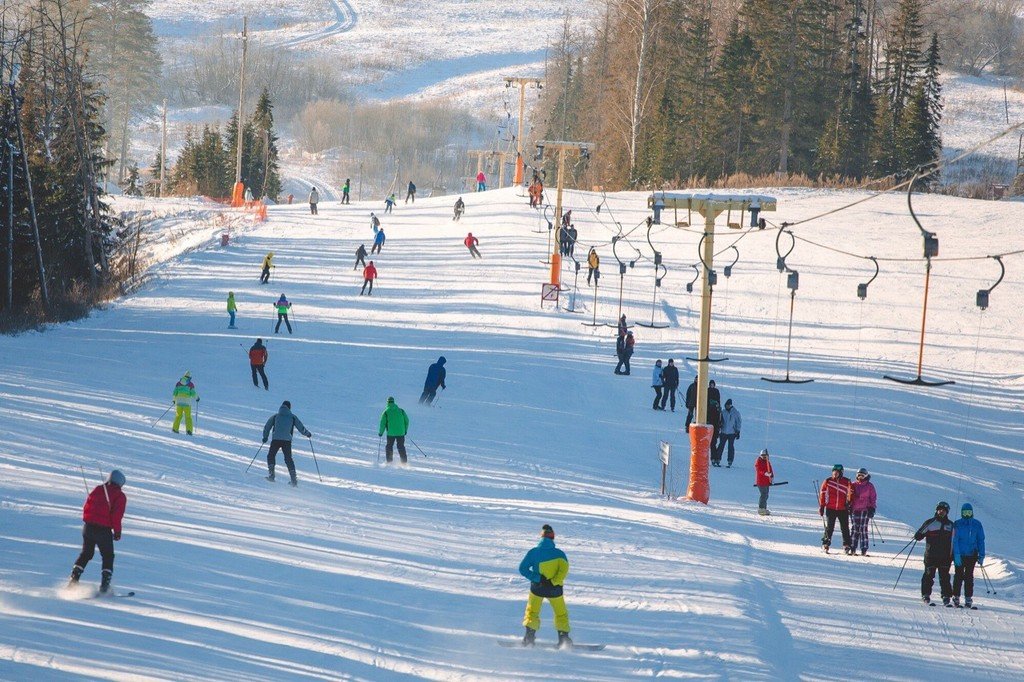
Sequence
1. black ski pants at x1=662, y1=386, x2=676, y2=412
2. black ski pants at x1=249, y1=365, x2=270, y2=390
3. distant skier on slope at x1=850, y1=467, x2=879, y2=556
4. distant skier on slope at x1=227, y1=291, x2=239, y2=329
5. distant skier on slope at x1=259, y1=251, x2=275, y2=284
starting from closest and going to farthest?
distant skier on slope at x1=850, y1=467, x2=879, y2=556, black ski pants at x1=249, y1=365, x2=270, y2=390, black ski pants at x1=662, y1=386, x2=676, y2=412, distant skier on slope at x1=227, y1=291, x2=239, y2=329, distant skier on slope at x1=259, y1=251, x2=275, y2=284

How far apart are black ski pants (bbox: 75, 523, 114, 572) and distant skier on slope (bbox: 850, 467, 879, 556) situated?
9486 millimetres

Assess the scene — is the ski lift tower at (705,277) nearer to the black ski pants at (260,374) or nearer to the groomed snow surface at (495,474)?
the groomed snow surface at (495,474)

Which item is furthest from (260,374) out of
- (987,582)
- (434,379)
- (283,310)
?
(987,582)

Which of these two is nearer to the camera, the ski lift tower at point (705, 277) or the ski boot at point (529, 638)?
the ski boot at point (529, 638)

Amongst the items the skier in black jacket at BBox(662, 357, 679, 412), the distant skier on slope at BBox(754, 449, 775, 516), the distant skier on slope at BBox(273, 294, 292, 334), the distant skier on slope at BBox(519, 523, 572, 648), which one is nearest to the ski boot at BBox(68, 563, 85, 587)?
the distant skier on slope at BBox(519, 523, 572, 648)

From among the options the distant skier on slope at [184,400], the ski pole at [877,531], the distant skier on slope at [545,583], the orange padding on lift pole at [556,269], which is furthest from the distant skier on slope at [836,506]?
the orange padding on lift pole at [556,269]

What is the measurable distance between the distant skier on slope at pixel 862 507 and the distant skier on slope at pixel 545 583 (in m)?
6.07

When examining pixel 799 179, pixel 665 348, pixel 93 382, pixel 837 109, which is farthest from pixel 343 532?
pixel 837 109

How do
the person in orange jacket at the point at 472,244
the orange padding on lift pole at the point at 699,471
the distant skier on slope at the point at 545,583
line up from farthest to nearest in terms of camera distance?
the person in orange jacket at the point at 472,244
the orange padding on lift pole at the point at 699,471
the distant skier on slope at the point at 545,583

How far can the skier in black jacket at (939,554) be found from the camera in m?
12.2

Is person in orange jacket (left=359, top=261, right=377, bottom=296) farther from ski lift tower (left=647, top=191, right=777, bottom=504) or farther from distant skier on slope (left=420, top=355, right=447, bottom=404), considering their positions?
ski lift tower (left=647, top=191, right=777, bottom=504)

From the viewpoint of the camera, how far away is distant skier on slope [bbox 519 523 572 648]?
952 centimetres

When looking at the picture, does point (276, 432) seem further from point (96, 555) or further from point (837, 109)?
point (837, 109)

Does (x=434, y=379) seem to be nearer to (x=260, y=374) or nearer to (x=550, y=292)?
(x=260, y=374)
